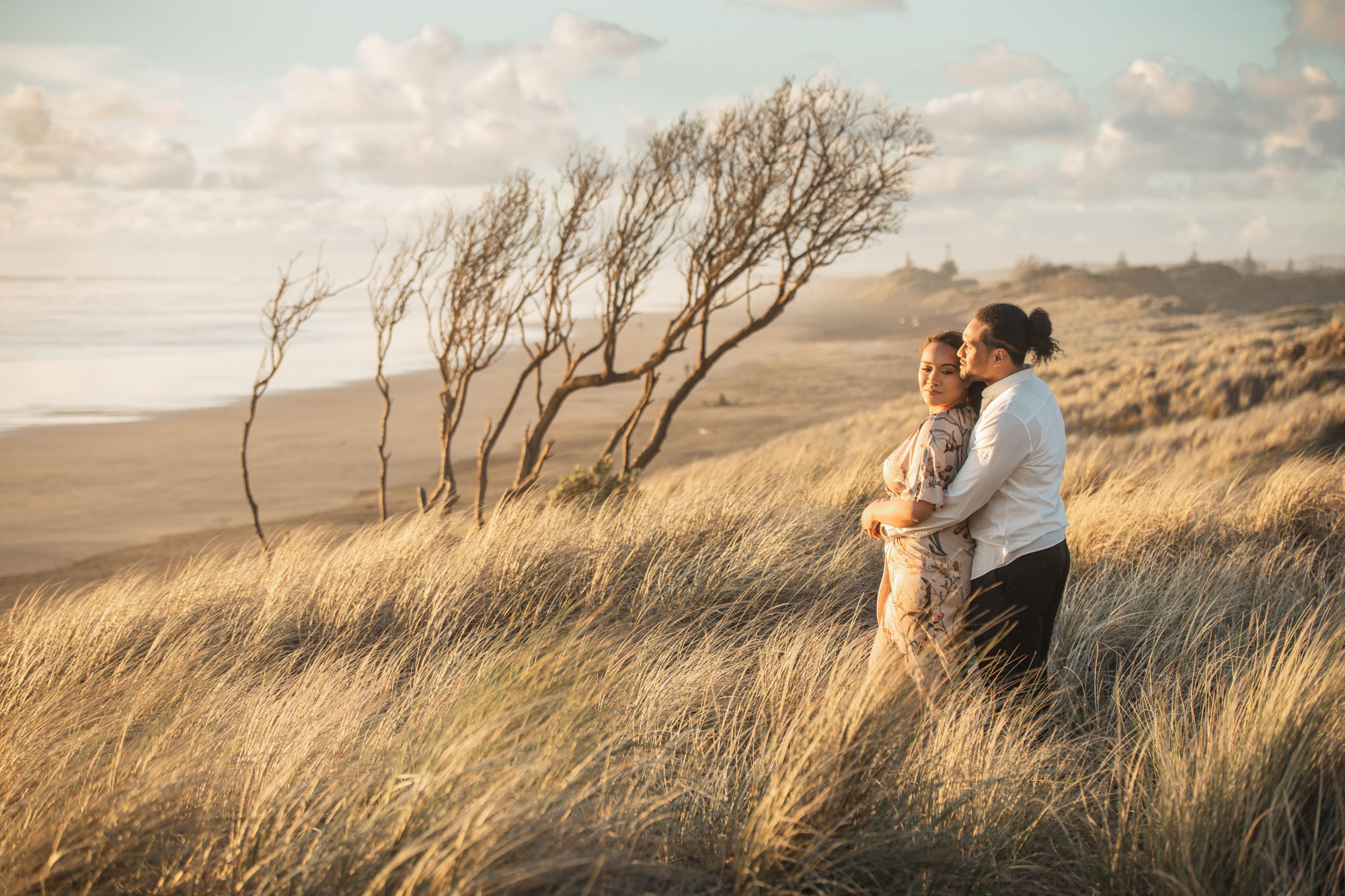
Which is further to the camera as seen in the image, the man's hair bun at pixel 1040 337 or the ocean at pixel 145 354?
the ocean at pixel 145 354

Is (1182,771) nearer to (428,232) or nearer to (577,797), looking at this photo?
(577,797)

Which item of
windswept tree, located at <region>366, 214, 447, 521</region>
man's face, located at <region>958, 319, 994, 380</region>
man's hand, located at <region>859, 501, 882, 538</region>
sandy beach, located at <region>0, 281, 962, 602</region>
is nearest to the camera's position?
man's face, located at <region>958, 319, 994, 380</region>

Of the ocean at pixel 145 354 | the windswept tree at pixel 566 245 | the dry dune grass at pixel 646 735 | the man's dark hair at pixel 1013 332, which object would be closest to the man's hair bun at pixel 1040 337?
the man's dark hair at pixel 1013 332

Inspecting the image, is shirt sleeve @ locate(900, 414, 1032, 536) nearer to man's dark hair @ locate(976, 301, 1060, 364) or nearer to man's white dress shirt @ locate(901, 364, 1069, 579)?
man's white dress shirt @ locate(901, 364, 1069, 579)

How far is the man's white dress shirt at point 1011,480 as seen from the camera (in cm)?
277

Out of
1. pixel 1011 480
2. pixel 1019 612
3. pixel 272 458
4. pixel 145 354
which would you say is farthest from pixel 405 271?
pixel 145 354

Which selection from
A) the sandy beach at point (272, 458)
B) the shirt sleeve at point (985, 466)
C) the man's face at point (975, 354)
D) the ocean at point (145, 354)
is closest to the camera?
the shirt sleeve at point (985, 466)

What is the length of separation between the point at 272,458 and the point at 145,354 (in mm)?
19048

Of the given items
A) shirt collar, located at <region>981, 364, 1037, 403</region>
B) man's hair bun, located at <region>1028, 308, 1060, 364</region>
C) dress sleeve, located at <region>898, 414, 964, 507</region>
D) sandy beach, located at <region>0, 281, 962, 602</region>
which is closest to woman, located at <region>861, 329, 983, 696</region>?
dress sleeve, located at <region>898, 414, 964, 507</region>

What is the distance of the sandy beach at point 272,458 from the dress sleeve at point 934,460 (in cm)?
601

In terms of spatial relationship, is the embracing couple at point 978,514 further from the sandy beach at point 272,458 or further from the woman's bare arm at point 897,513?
the sandy beach at point 272,458

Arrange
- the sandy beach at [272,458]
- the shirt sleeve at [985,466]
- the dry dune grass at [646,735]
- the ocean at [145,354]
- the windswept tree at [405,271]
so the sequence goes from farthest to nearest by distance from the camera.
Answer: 1. the ocean at [145,354]
2. the sandy beach at [272,458]
3. the windswept tree at [405,271]
4. the shirt sleeve at [985,466]
5. the dry dune grass at [646,735]

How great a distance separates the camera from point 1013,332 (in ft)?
9.37

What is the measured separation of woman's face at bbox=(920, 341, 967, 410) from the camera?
2969 millimetres
